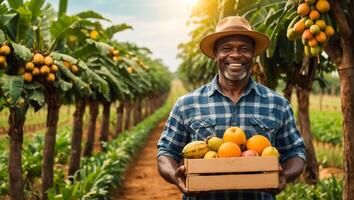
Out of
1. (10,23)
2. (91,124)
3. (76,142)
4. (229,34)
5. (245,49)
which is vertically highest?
(10,23)

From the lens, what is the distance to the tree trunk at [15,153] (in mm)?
7535

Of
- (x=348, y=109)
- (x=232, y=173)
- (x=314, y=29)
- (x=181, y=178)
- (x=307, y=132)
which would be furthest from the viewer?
(x=307, y=132)

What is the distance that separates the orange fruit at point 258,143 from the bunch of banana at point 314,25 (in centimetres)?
165

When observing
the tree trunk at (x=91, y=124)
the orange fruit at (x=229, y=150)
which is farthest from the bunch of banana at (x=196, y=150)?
the tree trunk at (x=91, y=124)

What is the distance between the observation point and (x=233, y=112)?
365cm

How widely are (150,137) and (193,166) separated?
2450 cm

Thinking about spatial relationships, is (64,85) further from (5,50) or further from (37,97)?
(5,50)

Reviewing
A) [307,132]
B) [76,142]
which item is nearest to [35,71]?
[76,142]

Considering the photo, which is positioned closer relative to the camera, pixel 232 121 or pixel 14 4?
pixel 232 121

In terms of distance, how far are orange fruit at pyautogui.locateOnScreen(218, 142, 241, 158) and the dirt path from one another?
846 centimetres

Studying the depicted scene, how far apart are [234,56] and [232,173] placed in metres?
0.88

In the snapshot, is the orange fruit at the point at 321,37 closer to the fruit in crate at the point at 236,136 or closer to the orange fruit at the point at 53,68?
the fruit in crate at the point at 236,136

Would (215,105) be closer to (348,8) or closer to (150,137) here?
(348,8)

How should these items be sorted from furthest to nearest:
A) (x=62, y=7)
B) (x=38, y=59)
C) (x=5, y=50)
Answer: (x=62, y=7)
(x=38, y=59)
(x=5, y=50)
